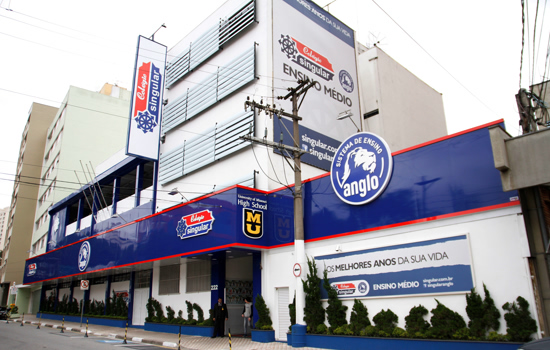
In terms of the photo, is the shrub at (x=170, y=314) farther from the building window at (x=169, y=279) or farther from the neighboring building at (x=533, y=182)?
the neighboring building at (x=533, y=182)

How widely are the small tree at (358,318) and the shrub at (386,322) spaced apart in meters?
0.50

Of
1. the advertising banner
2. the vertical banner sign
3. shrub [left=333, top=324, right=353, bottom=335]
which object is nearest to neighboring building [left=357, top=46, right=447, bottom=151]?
the advertising banner

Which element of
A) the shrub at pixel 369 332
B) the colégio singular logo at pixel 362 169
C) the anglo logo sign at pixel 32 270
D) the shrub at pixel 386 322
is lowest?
the shrub at pixel 369 332

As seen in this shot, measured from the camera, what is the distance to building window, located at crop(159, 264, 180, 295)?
2269cm

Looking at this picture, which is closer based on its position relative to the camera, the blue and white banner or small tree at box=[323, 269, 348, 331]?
the blue and white banner

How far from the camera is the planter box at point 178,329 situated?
18939mm

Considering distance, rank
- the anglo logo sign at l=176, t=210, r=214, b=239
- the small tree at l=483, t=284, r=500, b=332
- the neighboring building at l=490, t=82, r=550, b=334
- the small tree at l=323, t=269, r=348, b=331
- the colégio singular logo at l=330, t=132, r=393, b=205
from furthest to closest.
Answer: the anglo logo sign at l=176, t=210, r=214, b=239
the colégio singular logo at l=330, t=132, r=393, b=205
the small tree at l=323, t=269, r=348, b=331
the small tree at l=483, t=284, r=500, b=332
the neighboring building at l=490, t=82, r=550, b=334

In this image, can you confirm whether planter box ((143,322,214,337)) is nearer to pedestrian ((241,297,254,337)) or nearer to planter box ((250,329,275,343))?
pedestrian ((241,297,254,337))

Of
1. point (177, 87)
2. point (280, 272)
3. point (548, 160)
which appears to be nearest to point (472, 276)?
point (548, 160)

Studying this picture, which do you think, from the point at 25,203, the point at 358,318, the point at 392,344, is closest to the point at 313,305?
the point at 358,318

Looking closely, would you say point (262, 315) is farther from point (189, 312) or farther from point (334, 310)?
point (189, 312)

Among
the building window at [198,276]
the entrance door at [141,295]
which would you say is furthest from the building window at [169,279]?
the entrance door at [141,295]

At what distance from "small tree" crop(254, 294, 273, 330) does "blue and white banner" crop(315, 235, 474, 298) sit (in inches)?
114

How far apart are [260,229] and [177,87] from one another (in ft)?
45.3
